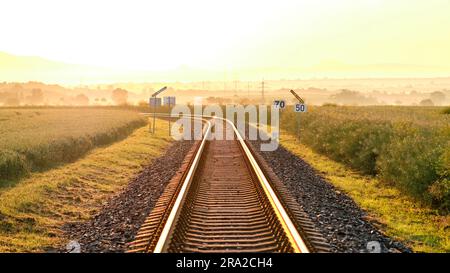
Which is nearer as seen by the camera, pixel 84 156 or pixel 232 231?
pixel 232 231

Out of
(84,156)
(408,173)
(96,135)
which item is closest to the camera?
(408,173)

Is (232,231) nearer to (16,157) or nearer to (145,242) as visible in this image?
(145,242)

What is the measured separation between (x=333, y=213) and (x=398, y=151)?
14.3 feet

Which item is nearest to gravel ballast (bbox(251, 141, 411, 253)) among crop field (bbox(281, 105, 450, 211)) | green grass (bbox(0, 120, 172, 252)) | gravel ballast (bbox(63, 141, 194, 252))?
crop field (bbox(281, 105, 450, 211))

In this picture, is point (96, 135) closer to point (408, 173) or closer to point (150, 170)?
point (150, 170)

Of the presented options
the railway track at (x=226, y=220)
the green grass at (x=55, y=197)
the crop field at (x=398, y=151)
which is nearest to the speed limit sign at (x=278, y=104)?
the crop field at (x=398, y=151)

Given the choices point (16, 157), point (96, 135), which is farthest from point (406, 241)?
point (96, 135)

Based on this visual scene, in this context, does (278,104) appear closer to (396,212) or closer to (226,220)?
(396,212)

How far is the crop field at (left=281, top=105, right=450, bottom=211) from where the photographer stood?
12367 millimetres

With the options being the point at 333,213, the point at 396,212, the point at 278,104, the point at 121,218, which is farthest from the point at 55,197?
the point at 278,104

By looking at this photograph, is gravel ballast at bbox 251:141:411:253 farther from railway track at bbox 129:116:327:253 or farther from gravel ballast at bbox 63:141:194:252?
gravel ballast at bbox 63:141:194:252

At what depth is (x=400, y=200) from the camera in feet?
44.4
